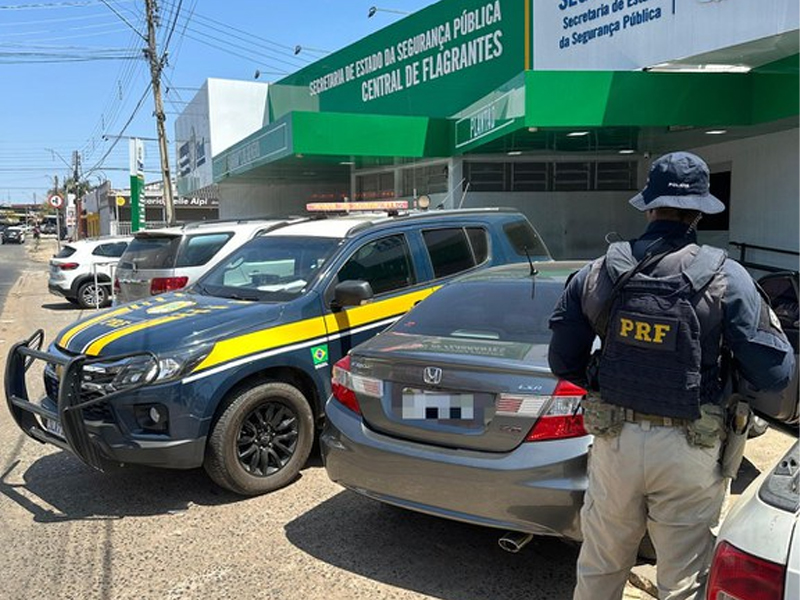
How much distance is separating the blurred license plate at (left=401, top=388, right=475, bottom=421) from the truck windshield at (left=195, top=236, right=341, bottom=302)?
1.74 meters

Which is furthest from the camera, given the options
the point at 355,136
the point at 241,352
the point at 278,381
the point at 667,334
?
the point at 355,136

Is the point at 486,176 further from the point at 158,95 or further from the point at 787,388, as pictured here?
the point at 787,388

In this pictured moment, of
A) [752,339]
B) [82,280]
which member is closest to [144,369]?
[752,339]

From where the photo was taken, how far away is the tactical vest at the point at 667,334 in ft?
7.39

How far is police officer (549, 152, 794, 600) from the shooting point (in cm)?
226

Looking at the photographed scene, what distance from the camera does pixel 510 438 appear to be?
10.5ft

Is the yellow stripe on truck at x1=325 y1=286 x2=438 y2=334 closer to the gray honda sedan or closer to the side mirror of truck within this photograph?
the side mirror of truck

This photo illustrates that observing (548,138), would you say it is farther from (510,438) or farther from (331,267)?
(510,438)

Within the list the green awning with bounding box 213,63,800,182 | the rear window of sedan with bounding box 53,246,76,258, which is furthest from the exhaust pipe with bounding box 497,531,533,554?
the rear window of sedan with bounding box 53,246,76,258

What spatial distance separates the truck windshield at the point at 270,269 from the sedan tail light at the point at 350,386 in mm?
1178

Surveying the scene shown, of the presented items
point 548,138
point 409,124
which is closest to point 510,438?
point 548,138

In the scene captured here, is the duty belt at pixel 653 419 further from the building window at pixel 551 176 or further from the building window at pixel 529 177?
the building window at pixel 529 177

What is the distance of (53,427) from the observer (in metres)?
4.46

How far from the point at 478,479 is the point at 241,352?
1.90m
